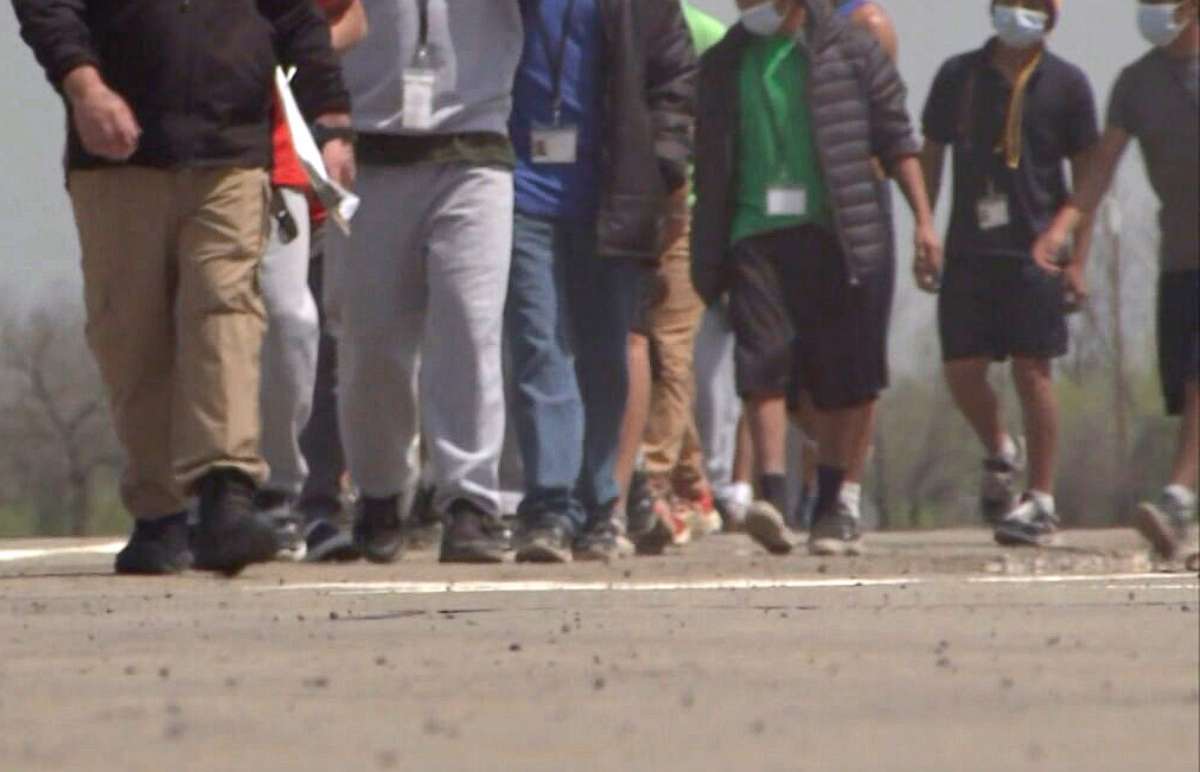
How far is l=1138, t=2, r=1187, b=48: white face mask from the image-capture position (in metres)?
12.7

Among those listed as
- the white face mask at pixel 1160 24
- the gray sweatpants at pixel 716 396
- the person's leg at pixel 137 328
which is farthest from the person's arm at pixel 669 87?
the gray sweatpants at pixel 716 396

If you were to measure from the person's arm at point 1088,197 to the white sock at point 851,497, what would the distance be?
124cm

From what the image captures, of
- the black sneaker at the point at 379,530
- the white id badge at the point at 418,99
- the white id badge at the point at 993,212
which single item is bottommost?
the black sneaker at the point at 379,530

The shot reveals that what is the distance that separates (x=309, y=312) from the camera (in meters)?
9.77

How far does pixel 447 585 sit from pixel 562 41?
94.0 inches

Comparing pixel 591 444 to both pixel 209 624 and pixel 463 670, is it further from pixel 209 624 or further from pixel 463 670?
pixel 463 670

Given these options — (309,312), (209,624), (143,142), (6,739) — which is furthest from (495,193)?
(6,739)

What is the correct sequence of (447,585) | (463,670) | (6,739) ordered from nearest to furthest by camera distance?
1. (6,739)
2. (463,670)
3. (447,585)

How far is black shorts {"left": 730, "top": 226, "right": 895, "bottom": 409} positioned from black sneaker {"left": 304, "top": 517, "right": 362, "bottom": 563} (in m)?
1.72

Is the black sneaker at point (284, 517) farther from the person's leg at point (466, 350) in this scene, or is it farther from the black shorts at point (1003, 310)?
the black shorts at point (1003, 310)

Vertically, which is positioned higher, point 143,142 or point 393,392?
point 143,142

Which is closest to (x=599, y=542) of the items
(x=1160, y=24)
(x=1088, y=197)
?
(x=1088, y=197)

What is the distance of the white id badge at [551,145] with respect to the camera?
33.6 ft

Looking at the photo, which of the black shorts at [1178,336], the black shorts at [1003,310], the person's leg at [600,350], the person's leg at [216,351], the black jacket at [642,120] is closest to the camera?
the person's leg at [216,351]
